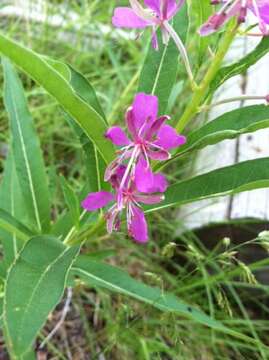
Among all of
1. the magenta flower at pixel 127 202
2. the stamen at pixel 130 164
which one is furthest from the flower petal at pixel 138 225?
the stamen at pixel 130 164

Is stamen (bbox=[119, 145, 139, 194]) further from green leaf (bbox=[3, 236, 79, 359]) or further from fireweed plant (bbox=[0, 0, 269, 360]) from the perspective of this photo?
green leaf (bbox=[3, 236, 79, 359])

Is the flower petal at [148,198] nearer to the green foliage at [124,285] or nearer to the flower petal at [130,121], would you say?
the flower petal at [130,121]

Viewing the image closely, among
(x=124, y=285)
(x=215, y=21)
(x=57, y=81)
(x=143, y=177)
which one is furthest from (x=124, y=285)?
A: (x=215, y=21)

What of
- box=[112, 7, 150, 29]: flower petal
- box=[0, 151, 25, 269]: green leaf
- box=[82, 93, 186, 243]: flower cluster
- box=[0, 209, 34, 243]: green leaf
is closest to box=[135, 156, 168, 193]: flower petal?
box=[82, 93, 186, 243]: flower cluster

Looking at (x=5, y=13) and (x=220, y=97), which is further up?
(x=5, y=13)

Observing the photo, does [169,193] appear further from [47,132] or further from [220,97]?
[220,97]

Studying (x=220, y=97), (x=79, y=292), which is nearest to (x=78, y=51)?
(x=220, y=97)

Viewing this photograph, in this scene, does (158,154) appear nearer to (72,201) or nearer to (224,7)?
(224,7)
